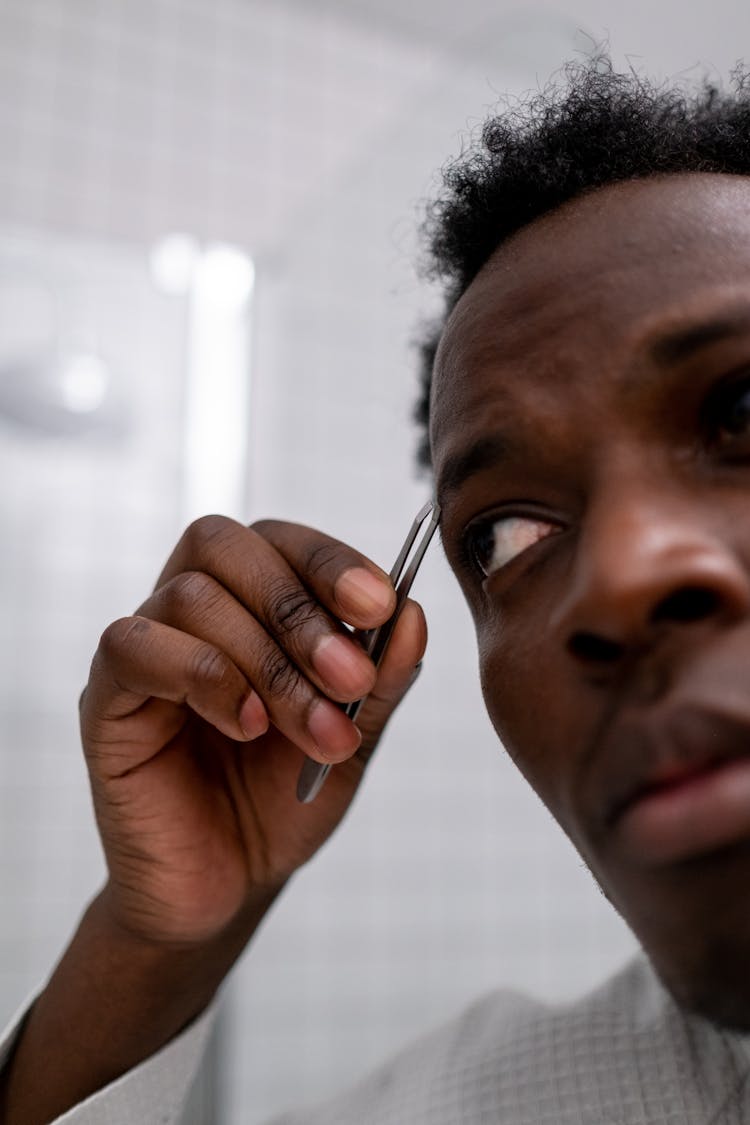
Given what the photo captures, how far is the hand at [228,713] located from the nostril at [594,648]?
172 mm

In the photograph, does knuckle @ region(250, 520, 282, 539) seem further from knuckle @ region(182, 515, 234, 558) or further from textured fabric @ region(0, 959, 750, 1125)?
textured fabric @ region(0, 959, 750, 1125)

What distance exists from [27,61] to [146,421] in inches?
34.7

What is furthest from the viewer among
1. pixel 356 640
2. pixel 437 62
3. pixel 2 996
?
pixel 437 62

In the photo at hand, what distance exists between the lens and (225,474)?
173cm

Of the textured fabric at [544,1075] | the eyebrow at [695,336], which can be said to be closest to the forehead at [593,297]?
the eyebrow at [695,336]

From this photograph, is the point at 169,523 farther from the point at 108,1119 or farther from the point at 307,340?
the point at 108,1119

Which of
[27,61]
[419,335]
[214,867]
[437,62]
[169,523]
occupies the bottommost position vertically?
[214,867]

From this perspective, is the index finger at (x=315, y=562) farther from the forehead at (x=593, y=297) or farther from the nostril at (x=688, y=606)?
the nostril at (x=688, y=606)

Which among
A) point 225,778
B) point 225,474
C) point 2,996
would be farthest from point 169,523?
point 225,778

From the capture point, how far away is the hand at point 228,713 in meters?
0.67

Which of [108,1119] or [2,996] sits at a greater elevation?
[108,1119]

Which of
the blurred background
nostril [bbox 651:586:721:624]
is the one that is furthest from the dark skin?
the blurred background

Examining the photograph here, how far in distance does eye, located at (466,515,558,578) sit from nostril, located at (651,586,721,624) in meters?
0.15

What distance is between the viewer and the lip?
0.44 m
